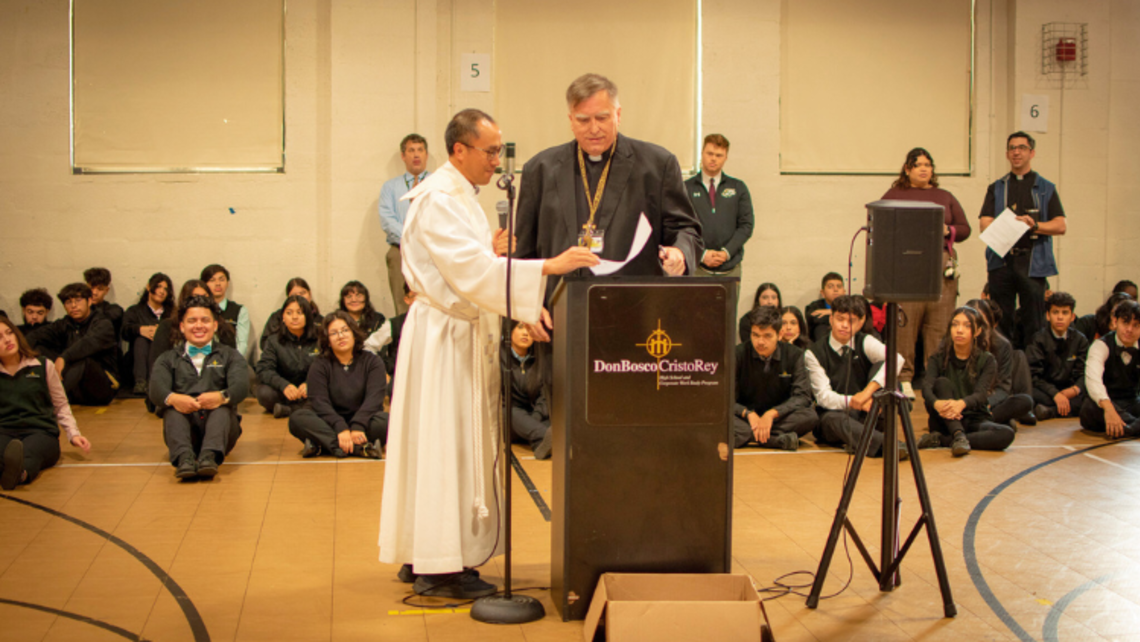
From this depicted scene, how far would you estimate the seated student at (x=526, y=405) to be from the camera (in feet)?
19.5

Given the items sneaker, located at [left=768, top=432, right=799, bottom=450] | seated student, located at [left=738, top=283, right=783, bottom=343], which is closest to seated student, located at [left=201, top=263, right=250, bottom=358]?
seated student, located at [left=738, top=283, right=783, bottom=343]

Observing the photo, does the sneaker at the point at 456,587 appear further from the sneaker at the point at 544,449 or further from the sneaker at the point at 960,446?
the sneaker at the point at 960,446

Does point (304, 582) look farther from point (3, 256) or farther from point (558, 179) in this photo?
point (3, 256)

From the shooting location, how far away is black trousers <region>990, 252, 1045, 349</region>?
784 centimetres

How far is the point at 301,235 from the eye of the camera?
29.2 feet

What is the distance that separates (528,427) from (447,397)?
2.86 metres

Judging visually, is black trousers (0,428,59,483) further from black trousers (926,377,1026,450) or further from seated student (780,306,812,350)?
black trousers (926,377,1026,450)

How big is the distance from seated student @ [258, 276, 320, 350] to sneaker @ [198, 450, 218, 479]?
7.96 ft

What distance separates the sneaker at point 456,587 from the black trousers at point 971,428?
12.2ft

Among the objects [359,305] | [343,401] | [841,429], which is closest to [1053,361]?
[841,429]

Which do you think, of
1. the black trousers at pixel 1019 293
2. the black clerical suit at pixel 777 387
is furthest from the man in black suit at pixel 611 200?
the black trousers at pixel 1019 293

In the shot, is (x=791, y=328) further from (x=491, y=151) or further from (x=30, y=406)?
(x=30, y=406)

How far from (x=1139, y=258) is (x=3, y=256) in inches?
420

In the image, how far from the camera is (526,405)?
21.2 feet
